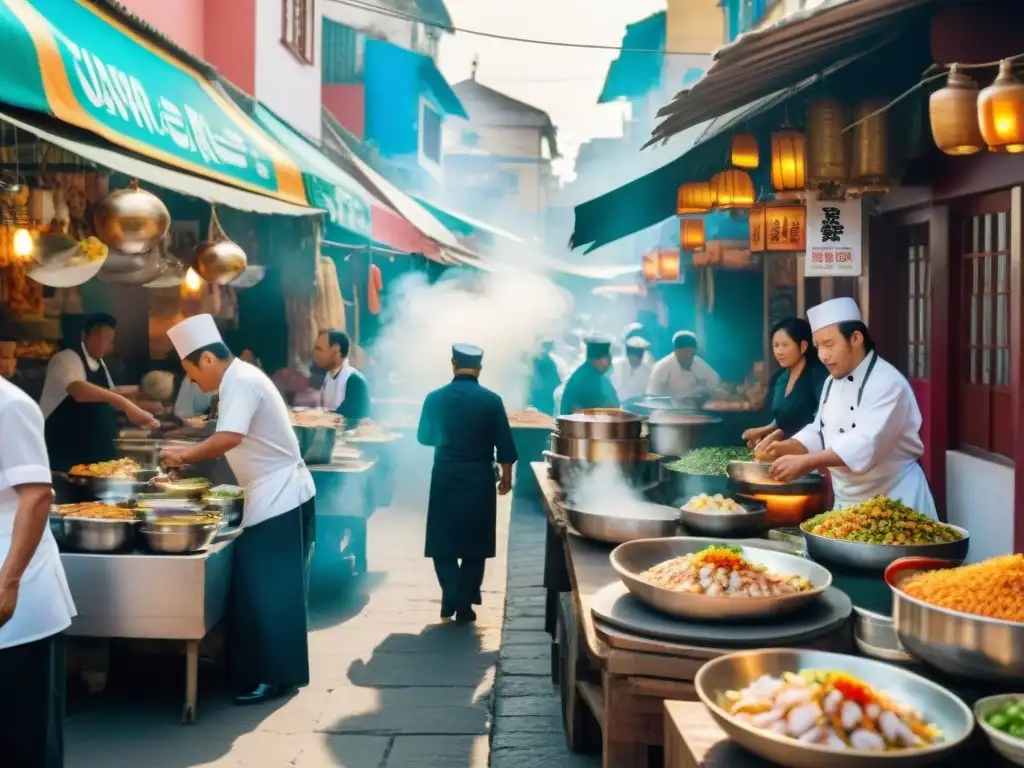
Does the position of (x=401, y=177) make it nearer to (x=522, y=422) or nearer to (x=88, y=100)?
(x=522, y=422)

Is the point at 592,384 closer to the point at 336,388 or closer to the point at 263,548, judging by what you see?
the point at 336,388

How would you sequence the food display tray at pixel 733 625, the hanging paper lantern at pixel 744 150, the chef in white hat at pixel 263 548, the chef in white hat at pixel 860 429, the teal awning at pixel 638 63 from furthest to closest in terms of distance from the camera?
the teal awning at pixel 638 63
the hanging paper lantern at pixel 744 150
the chef in white hat at pixel 263 548
the chef in white hat at pixel 860 429
the food display tray at pixel 733 625

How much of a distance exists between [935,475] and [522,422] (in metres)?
7.04

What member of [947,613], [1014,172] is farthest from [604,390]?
[947,613]

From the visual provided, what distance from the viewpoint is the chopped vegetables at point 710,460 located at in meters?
6.75

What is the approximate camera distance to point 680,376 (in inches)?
559

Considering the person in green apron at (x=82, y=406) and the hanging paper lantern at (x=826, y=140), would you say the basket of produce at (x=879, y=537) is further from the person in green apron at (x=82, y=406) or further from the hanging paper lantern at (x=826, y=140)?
the person in green apron at (x=82, y=406)

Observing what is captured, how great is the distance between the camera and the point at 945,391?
313 inches

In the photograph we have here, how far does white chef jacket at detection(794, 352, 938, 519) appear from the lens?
520cm

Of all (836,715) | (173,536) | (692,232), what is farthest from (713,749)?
(692,232)

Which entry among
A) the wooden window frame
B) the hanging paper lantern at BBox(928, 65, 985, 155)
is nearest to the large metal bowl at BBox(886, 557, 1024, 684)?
the hanging paper lantern at BBox(928, 65, 985, 155)

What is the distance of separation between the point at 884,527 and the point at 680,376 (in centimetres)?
1017

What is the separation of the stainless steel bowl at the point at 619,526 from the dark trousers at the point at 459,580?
11.5 ft

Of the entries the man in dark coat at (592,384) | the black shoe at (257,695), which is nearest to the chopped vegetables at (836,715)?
the black shoe at (257,695)
